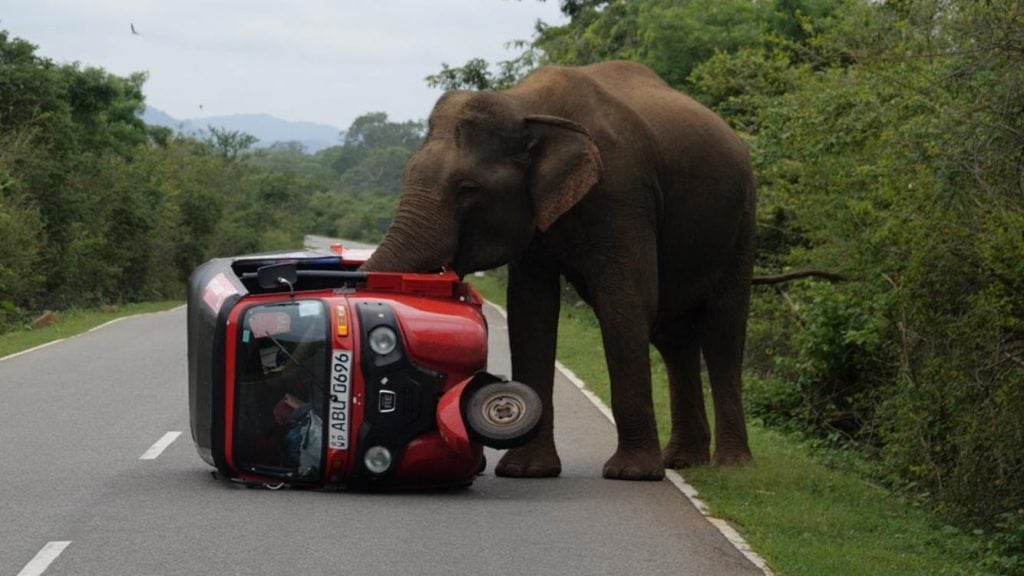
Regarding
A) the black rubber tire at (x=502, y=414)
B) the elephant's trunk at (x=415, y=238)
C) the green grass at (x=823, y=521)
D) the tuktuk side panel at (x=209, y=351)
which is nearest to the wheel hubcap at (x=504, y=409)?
the black rubber tire at (x=502, y=414)

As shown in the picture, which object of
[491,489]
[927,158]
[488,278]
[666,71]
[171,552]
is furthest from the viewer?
[488,278]

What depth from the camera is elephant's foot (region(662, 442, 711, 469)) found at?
1409 centimetres

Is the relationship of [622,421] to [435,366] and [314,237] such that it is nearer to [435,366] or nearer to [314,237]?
[435,366]

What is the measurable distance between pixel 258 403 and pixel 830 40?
14147 mm

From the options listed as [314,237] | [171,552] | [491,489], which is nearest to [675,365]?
[491,489]

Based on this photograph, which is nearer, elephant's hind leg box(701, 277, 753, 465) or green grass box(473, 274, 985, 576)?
green grass box(473, 274, 985, 576)

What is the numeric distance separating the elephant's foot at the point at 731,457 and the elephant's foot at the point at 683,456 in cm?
18

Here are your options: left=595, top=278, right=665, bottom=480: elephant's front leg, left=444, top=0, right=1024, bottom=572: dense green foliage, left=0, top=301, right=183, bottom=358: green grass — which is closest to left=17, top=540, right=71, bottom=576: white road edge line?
left=595, top=278, right=665, bottom=480: elephant's front leg

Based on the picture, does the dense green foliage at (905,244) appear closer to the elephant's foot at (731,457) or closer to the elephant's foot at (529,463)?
the elephant's foot at (731,457)

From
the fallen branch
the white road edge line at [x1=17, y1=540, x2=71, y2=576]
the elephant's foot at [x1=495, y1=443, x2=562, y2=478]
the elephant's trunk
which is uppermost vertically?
the elephant's trunk

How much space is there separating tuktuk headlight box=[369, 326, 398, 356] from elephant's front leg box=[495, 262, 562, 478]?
82.6 inches

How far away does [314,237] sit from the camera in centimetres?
12525

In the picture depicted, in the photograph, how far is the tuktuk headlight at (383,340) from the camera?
10992 millimetres

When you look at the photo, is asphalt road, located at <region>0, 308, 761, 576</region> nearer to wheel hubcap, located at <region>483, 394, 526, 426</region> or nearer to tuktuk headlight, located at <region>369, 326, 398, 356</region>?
wheel hubcap, located at <region>483, 394, 526, 426</region>
